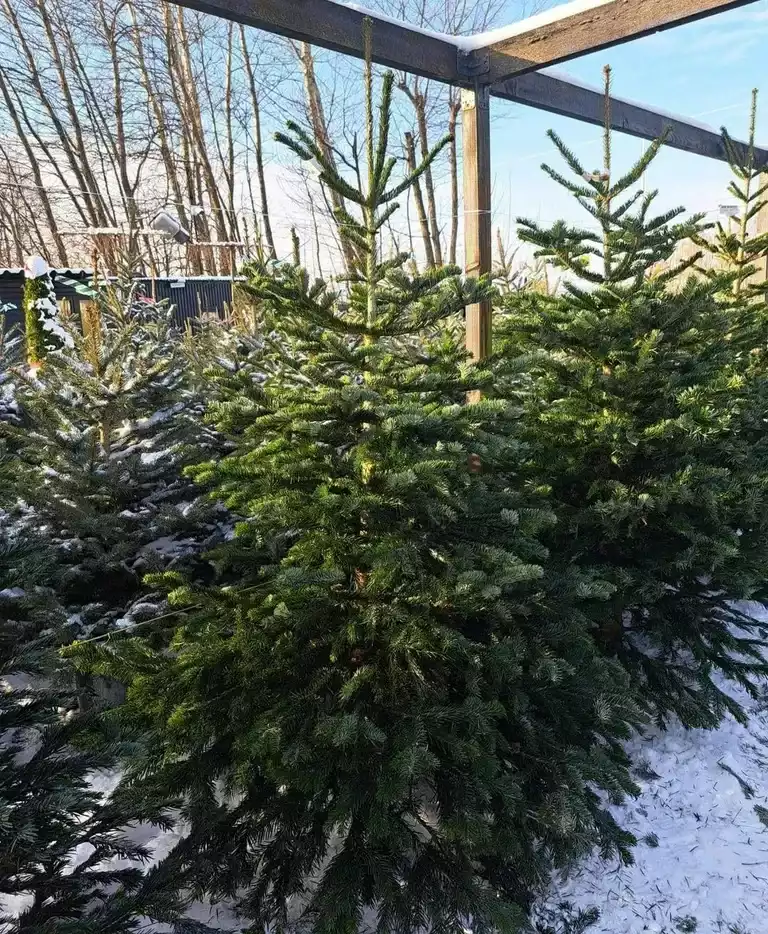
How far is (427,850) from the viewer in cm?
244

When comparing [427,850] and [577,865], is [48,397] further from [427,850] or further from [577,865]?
[577,865]

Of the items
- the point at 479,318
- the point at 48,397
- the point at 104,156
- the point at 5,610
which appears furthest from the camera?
the point at 104,156

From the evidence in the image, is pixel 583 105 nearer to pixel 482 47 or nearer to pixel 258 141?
pixel 482 47

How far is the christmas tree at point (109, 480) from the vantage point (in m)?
3.66

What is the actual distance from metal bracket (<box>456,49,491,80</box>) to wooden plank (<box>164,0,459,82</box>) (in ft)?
0.10

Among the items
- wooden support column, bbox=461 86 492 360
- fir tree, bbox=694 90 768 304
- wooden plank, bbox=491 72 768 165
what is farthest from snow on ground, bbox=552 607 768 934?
fir tree, bbox=694 90 768 304

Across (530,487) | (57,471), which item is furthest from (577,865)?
(57,471)

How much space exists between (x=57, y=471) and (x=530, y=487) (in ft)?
8.43

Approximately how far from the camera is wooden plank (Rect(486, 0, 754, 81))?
3.39 metres

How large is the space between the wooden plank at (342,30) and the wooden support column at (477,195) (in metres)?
0.20

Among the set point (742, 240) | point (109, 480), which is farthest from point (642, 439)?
point (742, 240)

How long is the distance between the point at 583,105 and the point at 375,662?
4.20m

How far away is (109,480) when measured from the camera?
3715mm

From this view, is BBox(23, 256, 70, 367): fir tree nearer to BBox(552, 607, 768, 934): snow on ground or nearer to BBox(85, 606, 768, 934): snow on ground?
BBox(85, 606, 768, 934): snow on ground
